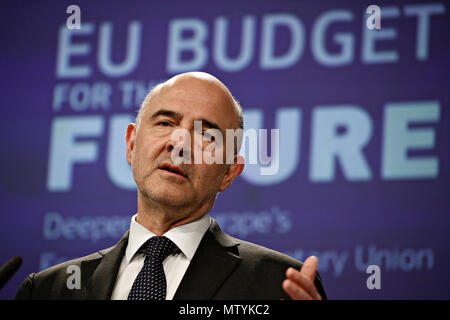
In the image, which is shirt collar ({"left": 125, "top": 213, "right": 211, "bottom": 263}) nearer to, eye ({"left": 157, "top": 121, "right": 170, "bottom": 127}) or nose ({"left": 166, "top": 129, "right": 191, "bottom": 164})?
nose ({"left": 166, "top": 129, "right": 191, "bottom": 164})

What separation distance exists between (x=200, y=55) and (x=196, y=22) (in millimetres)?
215

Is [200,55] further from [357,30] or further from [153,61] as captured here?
[357,30]

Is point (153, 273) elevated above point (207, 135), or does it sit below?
below

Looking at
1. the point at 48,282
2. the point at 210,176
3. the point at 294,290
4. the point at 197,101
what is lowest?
the point at 48,282

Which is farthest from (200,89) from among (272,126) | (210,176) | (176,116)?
(272,126)

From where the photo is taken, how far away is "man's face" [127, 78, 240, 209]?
1.80m

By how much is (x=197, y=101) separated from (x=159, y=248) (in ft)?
1.51

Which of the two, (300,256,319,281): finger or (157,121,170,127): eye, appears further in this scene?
(157,121,170,127): eye

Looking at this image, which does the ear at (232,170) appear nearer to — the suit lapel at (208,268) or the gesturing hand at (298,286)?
the suit lapel at (208,268)

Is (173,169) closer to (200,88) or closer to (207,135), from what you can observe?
(207,135)

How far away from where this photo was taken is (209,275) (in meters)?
1.68

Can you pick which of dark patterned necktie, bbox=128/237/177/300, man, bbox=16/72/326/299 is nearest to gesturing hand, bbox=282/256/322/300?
man, bbox=16/72/326/299

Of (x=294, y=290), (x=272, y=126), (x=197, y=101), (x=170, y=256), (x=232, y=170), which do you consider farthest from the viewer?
(x=272, y=126)
